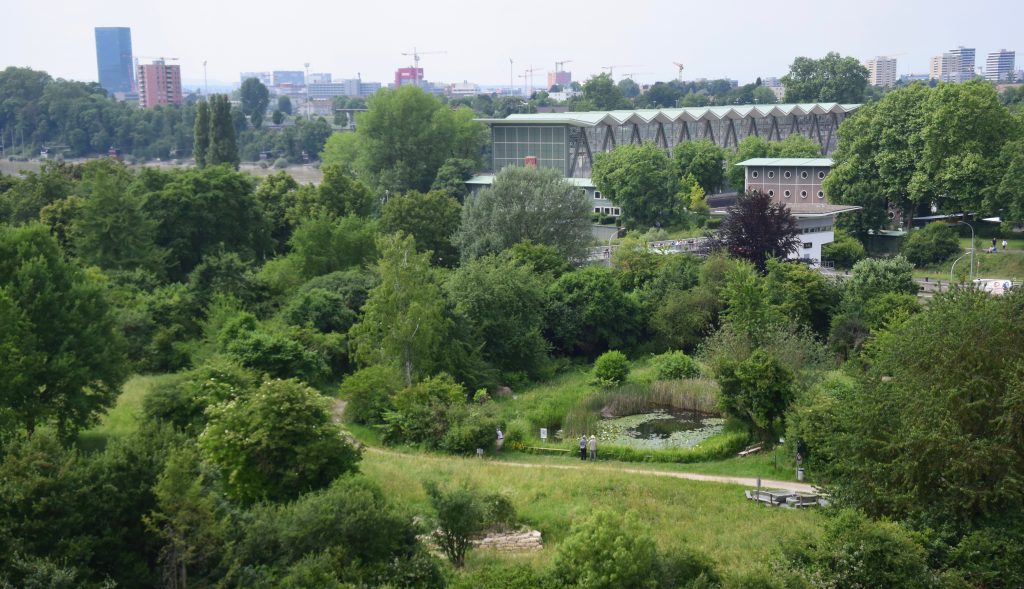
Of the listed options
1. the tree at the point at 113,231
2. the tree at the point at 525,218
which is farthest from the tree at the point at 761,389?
the tree at the point at 113,231

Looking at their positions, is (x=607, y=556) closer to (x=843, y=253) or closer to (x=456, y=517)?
(x=456, y=517)

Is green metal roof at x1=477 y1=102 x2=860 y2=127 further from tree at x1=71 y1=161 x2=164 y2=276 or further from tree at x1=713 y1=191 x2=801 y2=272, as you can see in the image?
tree at x1=71 y1=161 x2=164 y2=276

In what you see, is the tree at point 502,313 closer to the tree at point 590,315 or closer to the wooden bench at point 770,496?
the tree at point 590,315

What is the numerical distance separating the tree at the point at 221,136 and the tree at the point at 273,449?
4652cm

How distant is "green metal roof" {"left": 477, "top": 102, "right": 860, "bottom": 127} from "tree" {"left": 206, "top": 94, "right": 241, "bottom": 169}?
587 inches

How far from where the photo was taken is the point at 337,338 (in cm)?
2922

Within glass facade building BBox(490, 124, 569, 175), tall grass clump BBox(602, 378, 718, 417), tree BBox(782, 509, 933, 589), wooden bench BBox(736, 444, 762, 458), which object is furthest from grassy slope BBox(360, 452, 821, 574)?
glass facade building BBox(490, 124, 569, 175)

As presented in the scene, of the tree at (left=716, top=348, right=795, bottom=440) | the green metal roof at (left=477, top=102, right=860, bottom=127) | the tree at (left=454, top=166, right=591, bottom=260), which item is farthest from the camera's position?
the green metal roof at (left=477, top=102, right=860, bottom=127)

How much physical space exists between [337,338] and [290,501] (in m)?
12.6

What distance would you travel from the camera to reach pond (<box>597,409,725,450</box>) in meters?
25.6

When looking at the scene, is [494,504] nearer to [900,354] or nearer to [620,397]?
[900,354]

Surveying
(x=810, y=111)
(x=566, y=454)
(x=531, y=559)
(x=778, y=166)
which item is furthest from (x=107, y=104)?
(x=531, y=559)

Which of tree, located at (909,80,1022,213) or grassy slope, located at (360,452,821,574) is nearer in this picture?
grassy slope, located at (360,452,821,574)

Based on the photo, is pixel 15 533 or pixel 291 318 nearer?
pixel 15 533
